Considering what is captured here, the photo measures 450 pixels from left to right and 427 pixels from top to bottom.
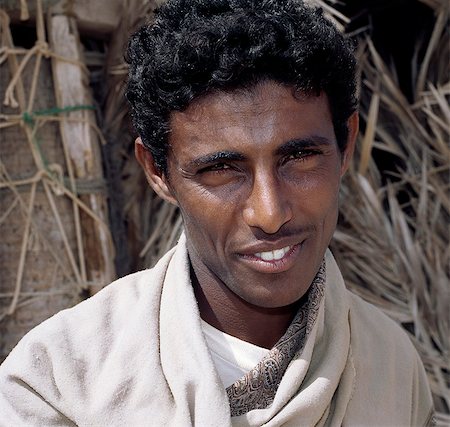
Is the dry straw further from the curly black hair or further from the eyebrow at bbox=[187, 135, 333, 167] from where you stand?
the eyebrow at bbox=[187, 135, 333, 167]

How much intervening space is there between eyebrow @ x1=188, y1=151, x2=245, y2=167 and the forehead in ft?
0.03

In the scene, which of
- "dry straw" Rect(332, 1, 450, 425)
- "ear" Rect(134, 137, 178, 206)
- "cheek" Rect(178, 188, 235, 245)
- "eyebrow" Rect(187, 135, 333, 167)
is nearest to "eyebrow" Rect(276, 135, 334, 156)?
"eyebrow" Rect(187, 135, 333, 167)

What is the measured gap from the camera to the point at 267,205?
1.31m

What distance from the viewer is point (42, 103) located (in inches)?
95.4

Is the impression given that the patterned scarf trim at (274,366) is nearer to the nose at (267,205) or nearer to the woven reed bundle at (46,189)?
the nose at (267,205)

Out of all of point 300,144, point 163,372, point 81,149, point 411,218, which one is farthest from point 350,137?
point 411,218

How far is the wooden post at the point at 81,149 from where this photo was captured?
2.40 metres

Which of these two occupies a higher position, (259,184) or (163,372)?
(259,184)

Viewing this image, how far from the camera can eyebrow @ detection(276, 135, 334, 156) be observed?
1340 millimetres

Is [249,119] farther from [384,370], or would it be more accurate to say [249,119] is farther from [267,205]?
[384,370]

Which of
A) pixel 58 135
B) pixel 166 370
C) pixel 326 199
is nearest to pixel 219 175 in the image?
pixel 326 199

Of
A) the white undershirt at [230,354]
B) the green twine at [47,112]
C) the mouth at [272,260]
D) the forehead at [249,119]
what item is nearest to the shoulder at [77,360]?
the white undershirt at [230,354]

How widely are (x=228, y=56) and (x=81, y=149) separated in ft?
3.86

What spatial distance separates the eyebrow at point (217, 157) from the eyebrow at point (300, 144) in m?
0.07
